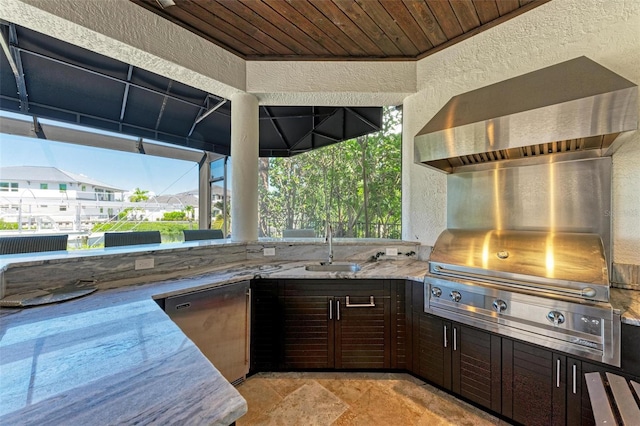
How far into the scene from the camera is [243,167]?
247 cm

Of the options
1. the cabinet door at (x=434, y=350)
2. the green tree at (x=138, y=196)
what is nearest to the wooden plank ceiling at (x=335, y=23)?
the cabinet door at (x=434, y=350)

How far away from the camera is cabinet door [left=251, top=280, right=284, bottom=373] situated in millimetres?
1953

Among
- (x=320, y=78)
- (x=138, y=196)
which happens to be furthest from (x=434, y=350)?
(x=138, y=196)

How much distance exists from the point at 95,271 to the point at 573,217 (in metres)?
3.13

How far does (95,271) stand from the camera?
5.38 feet

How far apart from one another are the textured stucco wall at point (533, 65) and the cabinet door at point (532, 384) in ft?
2.87

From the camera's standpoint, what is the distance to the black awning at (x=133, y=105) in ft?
7.66

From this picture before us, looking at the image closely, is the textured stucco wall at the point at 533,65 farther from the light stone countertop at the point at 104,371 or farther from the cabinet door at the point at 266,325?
the light stone countertop at the point at 104,371

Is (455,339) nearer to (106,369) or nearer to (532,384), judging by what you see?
(532,384)

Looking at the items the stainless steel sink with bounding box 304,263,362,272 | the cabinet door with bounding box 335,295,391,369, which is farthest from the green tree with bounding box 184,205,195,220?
the cabinet door with bounding box 335,295,391,369

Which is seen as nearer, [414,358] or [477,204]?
[414,358]

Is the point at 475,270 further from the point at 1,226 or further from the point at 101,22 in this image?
the point at 1,226

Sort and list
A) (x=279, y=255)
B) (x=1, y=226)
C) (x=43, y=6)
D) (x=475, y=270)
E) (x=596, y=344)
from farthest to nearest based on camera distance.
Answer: (x=1, y=226)
(x=279, y=255)
(x=475, y=270)
(x=43, y=6)
(x=596, y=344)

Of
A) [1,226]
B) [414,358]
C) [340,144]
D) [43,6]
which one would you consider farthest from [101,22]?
[1,226]
